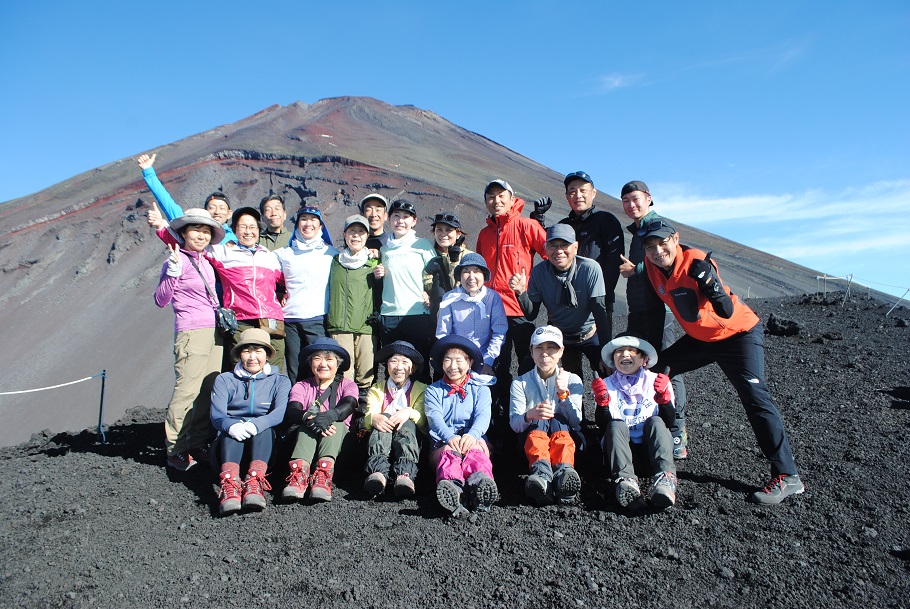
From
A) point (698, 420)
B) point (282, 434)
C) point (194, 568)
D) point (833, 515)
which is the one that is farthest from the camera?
point (698, 420)

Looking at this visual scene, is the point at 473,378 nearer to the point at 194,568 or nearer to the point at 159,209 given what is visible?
the point at 194,568

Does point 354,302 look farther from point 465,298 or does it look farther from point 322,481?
point 322,481

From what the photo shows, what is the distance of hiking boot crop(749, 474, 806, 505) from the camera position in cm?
342

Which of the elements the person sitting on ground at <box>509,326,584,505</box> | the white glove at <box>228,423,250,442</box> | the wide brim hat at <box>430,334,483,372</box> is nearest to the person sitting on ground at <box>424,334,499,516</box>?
the wide brim hat at <box>430,334,483,372</box>

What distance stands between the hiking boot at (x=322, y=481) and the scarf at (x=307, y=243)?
1.81m

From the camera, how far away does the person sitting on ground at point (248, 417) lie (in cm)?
351

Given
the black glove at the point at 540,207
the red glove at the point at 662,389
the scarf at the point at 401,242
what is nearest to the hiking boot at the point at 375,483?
the red glove at the point at 662,389

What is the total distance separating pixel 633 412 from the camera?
368cm

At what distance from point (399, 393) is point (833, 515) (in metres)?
2.62

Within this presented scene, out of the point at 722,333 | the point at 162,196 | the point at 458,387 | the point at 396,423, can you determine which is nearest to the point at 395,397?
the point at 396,423

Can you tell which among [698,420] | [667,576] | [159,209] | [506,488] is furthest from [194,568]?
[698,420]

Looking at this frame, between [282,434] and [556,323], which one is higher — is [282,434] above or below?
below

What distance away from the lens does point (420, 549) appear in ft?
9.92

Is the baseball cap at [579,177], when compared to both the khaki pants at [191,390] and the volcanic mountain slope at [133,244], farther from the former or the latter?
the volcanic mountain slope at [133,244]
